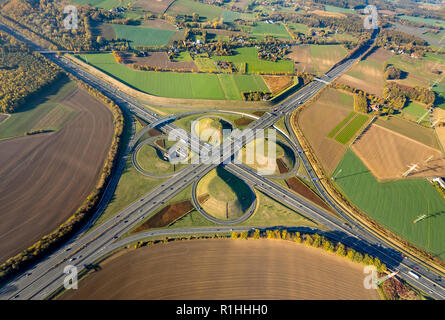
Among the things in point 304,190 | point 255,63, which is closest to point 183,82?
point 255,63

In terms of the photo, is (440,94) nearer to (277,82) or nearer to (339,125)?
(339,125)

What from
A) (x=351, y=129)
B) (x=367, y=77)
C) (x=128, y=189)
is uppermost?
(x=367, y=77)

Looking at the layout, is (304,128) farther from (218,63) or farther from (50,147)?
(50,147)

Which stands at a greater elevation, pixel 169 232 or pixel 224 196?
pixel 224 196

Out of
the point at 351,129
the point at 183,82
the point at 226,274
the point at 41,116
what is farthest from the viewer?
the point at 183,82

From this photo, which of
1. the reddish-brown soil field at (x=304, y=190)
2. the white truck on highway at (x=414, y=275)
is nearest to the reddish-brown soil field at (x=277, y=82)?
the reddish-brown soil field at (x=304, y=190)

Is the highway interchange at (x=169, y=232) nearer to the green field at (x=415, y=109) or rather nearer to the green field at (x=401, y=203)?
the green field at (x=401, y=203)
